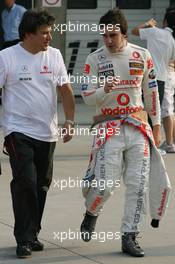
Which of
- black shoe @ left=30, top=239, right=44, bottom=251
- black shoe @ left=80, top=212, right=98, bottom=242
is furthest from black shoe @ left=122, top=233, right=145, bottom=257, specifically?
black shoe @ left=30, top=239, right=44, bottom=251

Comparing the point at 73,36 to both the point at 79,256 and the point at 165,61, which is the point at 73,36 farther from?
the point at 79,256

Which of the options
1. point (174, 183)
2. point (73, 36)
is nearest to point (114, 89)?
point (174, 183)

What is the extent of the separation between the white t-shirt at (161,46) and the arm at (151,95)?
185 inches

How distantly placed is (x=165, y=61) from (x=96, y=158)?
5.18 metres

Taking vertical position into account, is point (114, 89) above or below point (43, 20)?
below

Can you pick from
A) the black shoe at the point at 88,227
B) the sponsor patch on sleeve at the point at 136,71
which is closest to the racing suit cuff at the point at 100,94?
the sponsor patch on sleeve at the point at 136,71

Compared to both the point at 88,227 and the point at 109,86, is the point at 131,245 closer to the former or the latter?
the point at 88,227

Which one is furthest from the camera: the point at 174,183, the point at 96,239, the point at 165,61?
the point at 165,61

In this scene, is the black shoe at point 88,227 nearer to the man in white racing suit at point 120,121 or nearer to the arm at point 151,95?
the man in white racing suit at point 120,121

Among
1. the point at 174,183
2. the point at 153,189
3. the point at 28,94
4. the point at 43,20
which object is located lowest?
the point at 174,183

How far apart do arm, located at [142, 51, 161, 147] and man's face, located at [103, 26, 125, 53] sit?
28cm

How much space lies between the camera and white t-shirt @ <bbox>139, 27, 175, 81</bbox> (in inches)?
470

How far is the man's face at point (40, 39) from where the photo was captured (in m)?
6.96

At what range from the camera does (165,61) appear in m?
12.0
